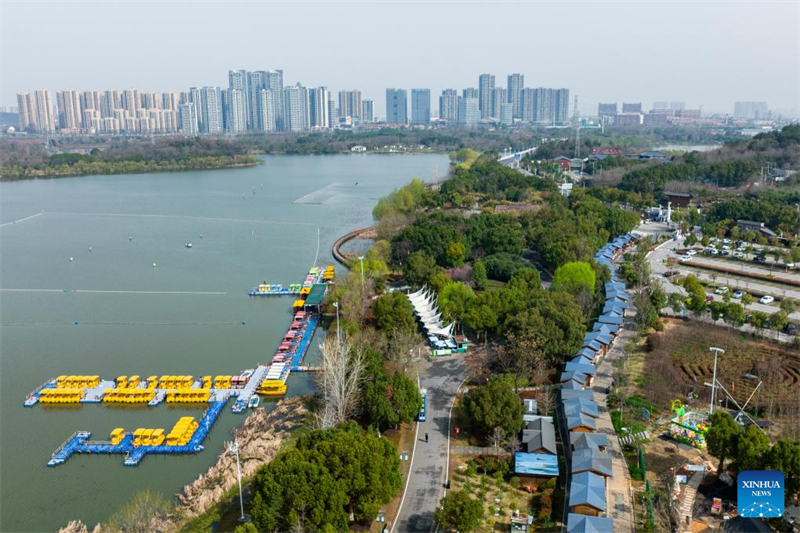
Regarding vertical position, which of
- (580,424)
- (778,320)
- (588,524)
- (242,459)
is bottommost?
(242,459)

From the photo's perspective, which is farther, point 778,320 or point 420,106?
point 420,106

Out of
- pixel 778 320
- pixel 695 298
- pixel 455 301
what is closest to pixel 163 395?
pixel 455 301

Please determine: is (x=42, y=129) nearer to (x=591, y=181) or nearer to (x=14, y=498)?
(x=591, y=181)

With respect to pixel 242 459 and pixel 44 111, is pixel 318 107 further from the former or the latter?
pixel 242 459

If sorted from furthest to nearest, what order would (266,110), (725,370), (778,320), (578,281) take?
1. (266,110)
2. (578,281)
3. (778,320)
4. (725,370)

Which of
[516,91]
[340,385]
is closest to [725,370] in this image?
[340,385]

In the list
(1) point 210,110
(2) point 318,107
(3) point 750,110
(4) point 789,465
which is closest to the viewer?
(4) point 789,465

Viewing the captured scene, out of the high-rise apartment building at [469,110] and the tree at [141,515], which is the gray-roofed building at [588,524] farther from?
the high-rise apartment building at [469,110]

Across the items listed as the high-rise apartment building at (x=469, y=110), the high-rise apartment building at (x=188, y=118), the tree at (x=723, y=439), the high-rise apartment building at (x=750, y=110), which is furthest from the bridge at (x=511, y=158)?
the high-rise apartment building at (x=750, y=110)

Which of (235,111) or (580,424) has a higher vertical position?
(235,111)
